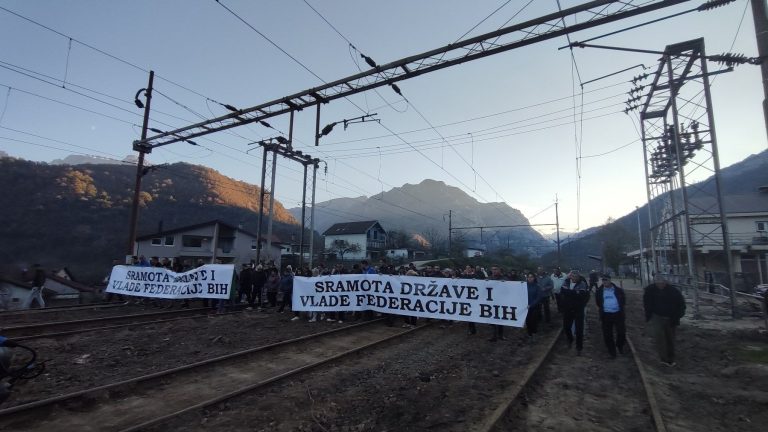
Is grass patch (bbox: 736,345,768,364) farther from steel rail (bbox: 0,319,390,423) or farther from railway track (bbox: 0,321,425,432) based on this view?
steel rail (bbox: 0,319,390,423)

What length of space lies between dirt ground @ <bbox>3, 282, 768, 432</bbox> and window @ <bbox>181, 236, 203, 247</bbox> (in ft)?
132

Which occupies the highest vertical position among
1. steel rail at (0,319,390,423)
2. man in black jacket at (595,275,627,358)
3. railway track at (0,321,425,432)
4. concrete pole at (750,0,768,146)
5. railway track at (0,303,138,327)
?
concrete pole at (750,0,768,146)

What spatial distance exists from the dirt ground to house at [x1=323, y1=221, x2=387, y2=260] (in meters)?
56.2

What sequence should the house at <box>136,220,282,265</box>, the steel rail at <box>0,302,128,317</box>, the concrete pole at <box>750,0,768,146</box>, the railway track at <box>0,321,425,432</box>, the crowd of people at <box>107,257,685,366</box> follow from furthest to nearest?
the house at <box>136,220,282,265</box> → the steel rail at <box>0,302,128,317</box> → the crowd of people at <box>107,257,685,366</box> → the concrete pole at <box>750,0,768,146</box> → the railway track at <box>0,321,425,432</box>

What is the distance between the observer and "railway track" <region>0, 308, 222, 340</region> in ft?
34.4

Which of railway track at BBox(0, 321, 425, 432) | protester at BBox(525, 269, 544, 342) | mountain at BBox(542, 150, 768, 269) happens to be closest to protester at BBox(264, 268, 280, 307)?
railway track at BBox(0, 321, 425, 432)

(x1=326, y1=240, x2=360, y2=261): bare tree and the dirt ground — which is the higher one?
(x1=326, y1=240, x2=360, y2=261): bare tree

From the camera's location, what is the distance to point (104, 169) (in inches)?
4018

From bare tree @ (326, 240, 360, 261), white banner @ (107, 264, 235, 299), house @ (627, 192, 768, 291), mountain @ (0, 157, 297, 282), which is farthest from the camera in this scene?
bare tree @ (326, 240, 360, 261)

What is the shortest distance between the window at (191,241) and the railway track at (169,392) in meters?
44.4

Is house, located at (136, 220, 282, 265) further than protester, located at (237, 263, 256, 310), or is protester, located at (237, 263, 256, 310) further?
house, located at (136, 220, 282, 265)

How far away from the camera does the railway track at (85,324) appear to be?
10.5m

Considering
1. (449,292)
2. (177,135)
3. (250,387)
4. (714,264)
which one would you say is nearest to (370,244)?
(714,264)

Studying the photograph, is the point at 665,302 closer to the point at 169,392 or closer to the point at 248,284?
the point at 169,392
